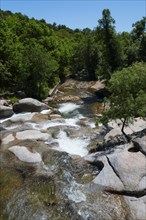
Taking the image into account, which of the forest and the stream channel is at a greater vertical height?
the forest

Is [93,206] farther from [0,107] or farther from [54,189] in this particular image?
[0,107]

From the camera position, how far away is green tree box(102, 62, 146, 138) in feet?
70.8

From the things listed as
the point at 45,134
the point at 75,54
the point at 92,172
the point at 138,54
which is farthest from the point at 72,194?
the point at 75,54

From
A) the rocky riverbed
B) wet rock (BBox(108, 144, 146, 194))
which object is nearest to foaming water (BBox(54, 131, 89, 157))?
the rocky riverbed

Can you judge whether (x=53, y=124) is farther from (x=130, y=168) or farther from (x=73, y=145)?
(x=130, y=168)

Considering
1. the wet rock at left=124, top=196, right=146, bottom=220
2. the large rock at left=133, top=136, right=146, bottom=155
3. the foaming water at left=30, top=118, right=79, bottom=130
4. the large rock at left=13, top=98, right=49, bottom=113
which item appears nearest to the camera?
the wet rock at left=124, top=196, right=146, bottom=220

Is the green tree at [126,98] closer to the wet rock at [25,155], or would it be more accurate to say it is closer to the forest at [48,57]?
the wet rock at [25,155]

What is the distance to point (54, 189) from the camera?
18016 mm

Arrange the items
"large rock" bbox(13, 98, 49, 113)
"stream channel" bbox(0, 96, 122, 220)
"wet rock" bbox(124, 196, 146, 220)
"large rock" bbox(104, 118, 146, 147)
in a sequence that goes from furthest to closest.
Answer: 1. "large rock" bbox(13, 98, 49, 113)
2. "large rock" bbox(104, 118, 146, 147)
3. "stream channel" bbox(0, 96, 122, 220)
4. "wet rock" bbox(124, 196, 146, 220)

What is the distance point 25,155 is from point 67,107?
2060 cm

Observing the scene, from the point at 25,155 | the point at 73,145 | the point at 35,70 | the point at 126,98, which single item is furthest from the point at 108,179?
the point at 35,70

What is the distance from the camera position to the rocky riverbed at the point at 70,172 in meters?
15.9

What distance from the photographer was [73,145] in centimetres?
2562

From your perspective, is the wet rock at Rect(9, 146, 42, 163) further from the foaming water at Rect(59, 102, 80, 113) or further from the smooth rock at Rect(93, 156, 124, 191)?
the foaming water at Rect(59, 102, 80, 113)
